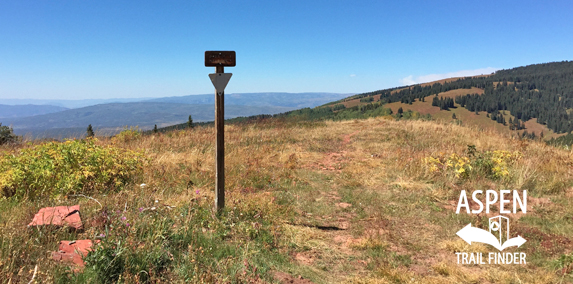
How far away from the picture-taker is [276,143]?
1292 centimetres

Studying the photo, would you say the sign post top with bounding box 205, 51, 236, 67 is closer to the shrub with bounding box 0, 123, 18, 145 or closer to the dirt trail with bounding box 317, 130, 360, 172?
the dirt trail with bounding box 317, 130, 360, 172

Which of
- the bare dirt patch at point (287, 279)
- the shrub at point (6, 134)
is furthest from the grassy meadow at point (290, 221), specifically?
the shrub at point (6, 134)

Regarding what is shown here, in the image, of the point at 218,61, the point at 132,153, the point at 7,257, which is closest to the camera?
the point at 7,257

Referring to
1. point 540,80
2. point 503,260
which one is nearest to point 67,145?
point 503,260

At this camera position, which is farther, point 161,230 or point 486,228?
point 486,228

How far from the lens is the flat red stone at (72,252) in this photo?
2.72m

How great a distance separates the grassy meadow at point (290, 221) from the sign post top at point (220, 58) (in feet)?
7.64

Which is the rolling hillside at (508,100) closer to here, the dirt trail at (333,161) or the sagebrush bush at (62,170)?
the dirt trail at (333,161)

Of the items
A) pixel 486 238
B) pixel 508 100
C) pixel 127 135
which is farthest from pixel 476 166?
pixel 508 100

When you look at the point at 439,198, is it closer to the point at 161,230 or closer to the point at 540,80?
the point at 161,230

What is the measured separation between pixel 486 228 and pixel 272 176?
16.3 ft

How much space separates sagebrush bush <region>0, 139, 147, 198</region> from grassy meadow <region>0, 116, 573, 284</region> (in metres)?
0.05

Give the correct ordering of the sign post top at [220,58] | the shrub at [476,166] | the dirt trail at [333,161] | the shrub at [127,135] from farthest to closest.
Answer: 1. the shrub at [127,135]
2. the dirt trail at [333,161]
3. the shrub at [476,166]
4. the sign post top at [220,58]

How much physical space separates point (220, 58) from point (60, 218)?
310cm
